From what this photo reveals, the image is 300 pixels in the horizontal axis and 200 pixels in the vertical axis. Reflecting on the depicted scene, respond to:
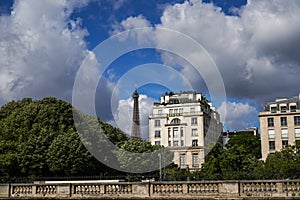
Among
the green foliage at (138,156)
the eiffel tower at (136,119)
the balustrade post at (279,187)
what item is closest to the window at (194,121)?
the eiffel tower at (136,119)

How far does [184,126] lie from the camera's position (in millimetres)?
88688

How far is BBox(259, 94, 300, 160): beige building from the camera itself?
250ft

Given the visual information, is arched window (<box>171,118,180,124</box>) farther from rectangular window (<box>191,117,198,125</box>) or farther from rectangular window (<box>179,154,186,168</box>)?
rectangular window (<box>179,154,186,168</box>)

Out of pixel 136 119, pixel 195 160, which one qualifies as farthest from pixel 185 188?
pixel 136 119

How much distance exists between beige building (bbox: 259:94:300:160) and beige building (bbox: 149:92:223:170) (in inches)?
498

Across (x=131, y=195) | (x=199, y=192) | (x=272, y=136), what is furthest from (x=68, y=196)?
(x=272, y=136)

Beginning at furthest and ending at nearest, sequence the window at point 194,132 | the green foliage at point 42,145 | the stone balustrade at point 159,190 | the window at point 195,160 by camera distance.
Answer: the window at point 194,132 → the window at point 195,160 → the green foliage at point 42,145 → the stone balustrade at point 159,190

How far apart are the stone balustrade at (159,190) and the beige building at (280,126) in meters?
61.0

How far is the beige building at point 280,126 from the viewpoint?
250 ft

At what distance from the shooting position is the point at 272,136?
7712 cm

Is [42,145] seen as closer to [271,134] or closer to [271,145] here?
[271,145]

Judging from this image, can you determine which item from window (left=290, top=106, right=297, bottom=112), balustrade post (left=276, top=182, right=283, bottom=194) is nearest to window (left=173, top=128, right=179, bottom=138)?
window (left=290, top=106, right=297, bottom=112)

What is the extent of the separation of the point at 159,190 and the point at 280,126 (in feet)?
207

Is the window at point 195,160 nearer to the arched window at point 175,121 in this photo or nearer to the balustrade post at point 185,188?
the arched window at point 175,121
